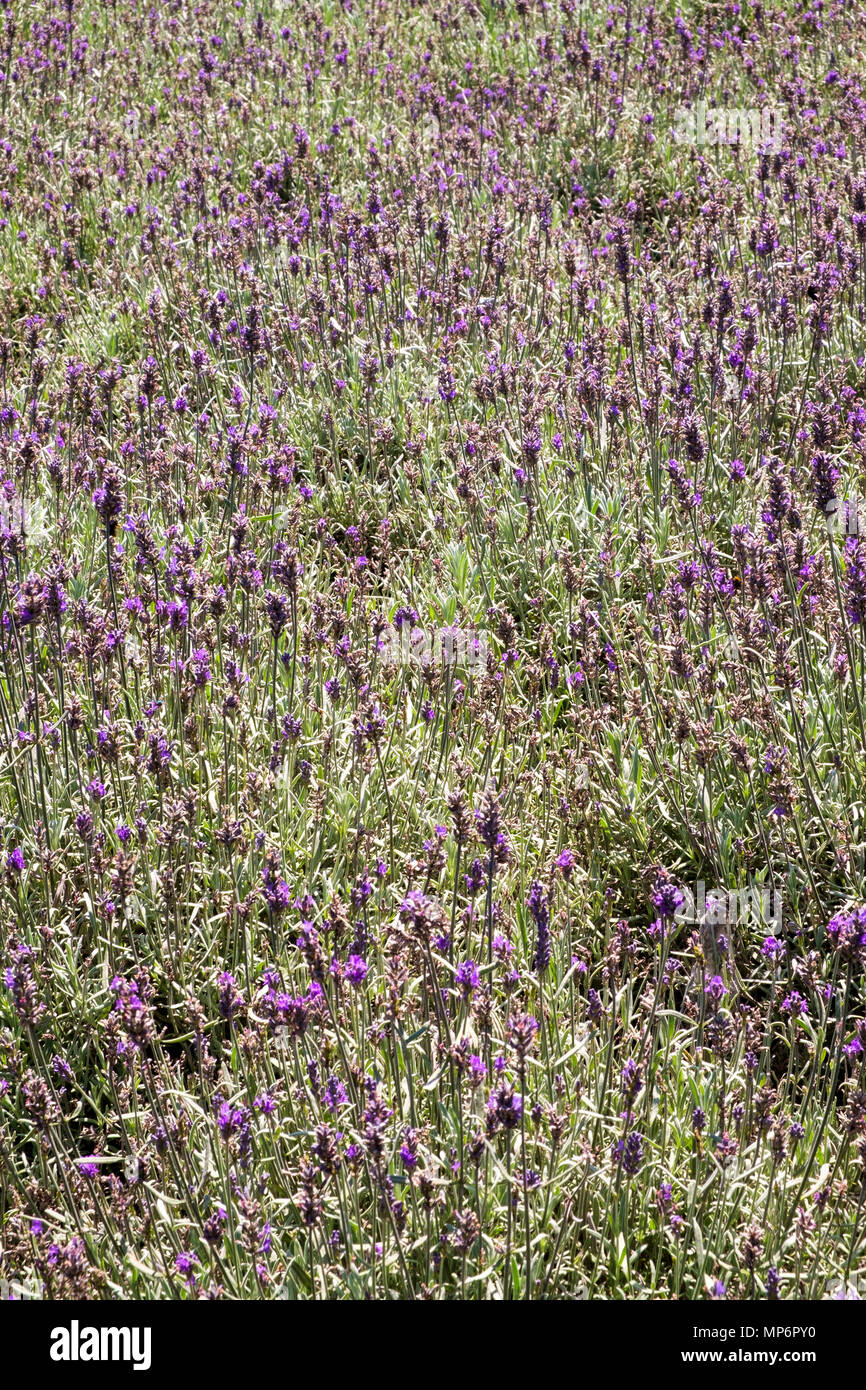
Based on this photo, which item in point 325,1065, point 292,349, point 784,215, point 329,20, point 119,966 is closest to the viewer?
point 325,1065

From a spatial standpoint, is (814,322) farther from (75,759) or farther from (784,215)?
(75,759)

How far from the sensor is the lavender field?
2229 mm

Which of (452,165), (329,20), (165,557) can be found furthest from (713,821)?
(329,20)

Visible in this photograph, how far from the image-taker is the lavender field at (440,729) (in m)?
2.23

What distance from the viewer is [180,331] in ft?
19.8

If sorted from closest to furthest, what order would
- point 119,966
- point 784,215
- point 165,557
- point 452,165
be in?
point 119,966, point 165,557, point 784,215, point 452,165

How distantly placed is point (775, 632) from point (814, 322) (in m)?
1.72

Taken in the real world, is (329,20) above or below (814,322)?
above

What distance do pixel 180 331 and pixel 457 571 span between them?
103 inches

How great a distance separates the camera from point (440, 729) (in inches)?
144

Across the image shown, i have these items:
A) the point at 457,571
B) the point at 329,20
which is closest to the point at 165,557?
the point at 457,571

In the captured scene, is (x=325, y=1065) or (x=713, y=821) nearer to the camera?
(x=325, y=1065)

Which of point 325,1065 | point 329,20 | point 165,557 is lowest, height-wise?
point 325,1065

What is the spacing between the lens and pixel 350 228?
5.98 meters
